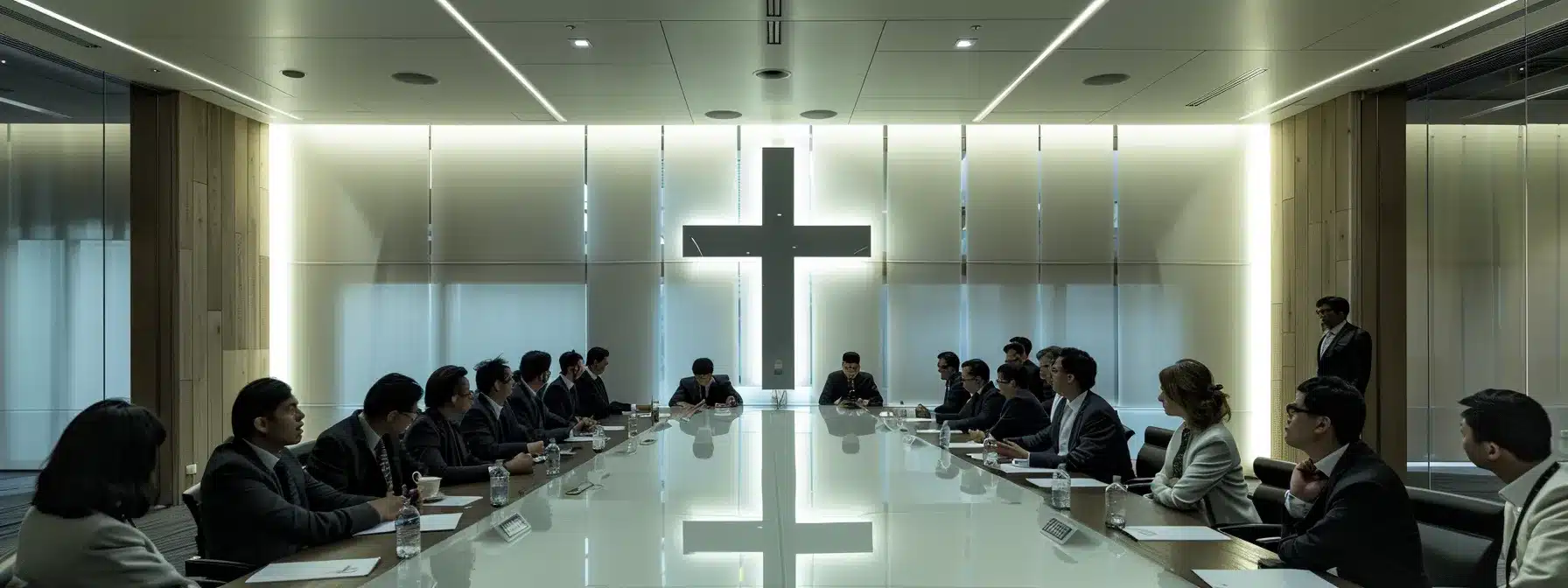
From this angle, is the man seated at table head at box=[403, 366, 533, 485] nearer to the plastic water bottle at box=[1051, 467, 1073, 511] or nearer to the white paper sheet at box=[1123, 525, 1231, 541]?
the plastic water bottle at box=[1051, 467, 1073, 511]

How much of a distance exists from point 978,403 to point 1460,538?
407 centimetres

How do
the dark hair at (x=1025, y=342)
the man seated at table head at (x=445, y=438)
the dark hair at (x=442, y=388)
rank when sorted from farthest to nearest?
the dark hair at (x=1025, y=342)
the dark hair at (x=442, y=388)
the man seated at table head at (x=445, y=438)

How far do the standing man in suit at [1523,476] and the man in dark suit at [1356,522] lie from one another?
20 cm

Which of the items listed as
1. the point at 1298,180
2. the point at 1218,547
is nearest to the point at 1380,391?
the point at 1298,180

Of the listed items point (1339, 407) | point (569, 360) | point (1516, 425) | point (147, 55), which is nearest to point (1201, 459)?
point (1339, 407)

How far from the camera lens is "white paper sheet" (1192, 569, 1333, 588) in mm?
2205

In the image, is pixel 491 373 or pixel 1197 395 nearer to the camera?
pixel 1197 395

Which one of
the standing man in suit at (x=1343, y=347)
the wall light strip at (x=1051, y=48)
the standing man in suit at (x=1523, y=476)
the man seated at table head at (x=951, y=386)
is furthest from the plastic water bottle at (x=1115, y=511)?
the man seated at table head at (x=951, y=386)

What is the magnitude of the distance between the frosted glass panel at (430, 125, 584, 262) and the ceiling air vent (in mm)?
5070

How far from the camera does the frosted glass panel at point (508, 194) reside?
342 inches

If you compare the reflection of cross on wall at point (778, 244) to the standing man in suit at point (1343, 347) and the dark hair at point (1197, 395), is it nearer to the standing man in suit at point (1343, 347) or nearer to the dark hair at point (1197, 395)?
the standing man in suit at point (1343, 347)

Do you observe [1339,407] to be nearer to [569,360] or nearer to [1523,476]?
[1523,476]

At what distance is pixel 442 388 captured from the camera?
412 centimetres

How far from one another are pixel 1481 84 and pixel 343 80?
7501 millimetres
